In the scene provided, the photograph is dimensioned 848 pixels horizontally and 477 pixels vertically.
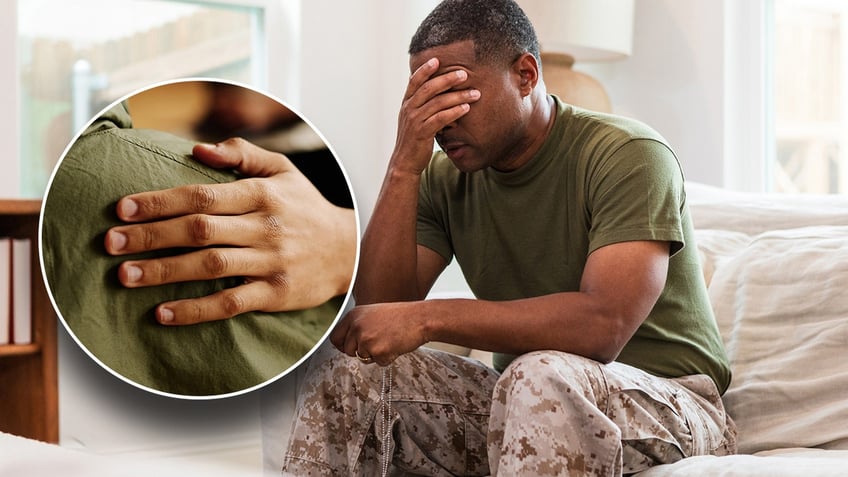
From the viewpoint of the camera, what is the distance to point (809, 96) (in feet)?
8.58

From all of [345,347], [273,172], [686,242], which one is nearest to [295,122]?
[273,172]

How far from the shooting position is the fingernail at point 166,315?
139 centimetres

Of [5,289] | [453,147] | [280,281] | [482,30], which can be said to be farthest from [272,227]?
[5,289]

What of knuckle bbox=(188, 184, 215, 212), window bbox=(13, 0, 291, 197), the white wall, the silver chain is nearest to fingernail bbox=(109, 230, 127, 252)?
knuckle bbox=(188, 184, 215, 212)

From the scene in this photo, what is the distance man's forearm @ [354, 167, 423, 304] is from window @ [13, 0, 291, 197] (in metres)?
1.40

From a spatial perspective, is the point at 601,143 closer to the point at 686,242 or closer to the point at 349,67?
the point at 686,242

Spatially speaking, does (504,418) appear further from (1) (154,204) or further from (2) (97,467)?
(2) (97,467)

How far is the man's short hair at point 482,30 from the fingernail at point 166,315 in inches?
20.6

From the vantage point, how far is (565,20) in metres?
2.57

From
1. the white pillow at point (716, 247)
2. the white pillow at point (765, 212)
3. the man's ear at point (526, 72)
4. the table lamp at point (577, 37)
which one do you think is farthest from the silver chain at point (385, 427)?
the table lamp at point (577, 37)

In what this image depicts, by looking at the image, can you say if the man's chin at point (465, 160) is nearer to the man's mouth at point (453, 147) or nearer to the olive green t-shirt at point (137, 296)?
the man's mouth at point (453, 147)

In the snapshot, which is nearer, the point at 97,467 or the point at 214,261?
the point at 97,467

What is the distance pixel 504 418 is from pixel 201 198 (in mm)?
498

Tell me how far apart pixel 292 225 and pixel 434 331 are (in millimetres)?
275
